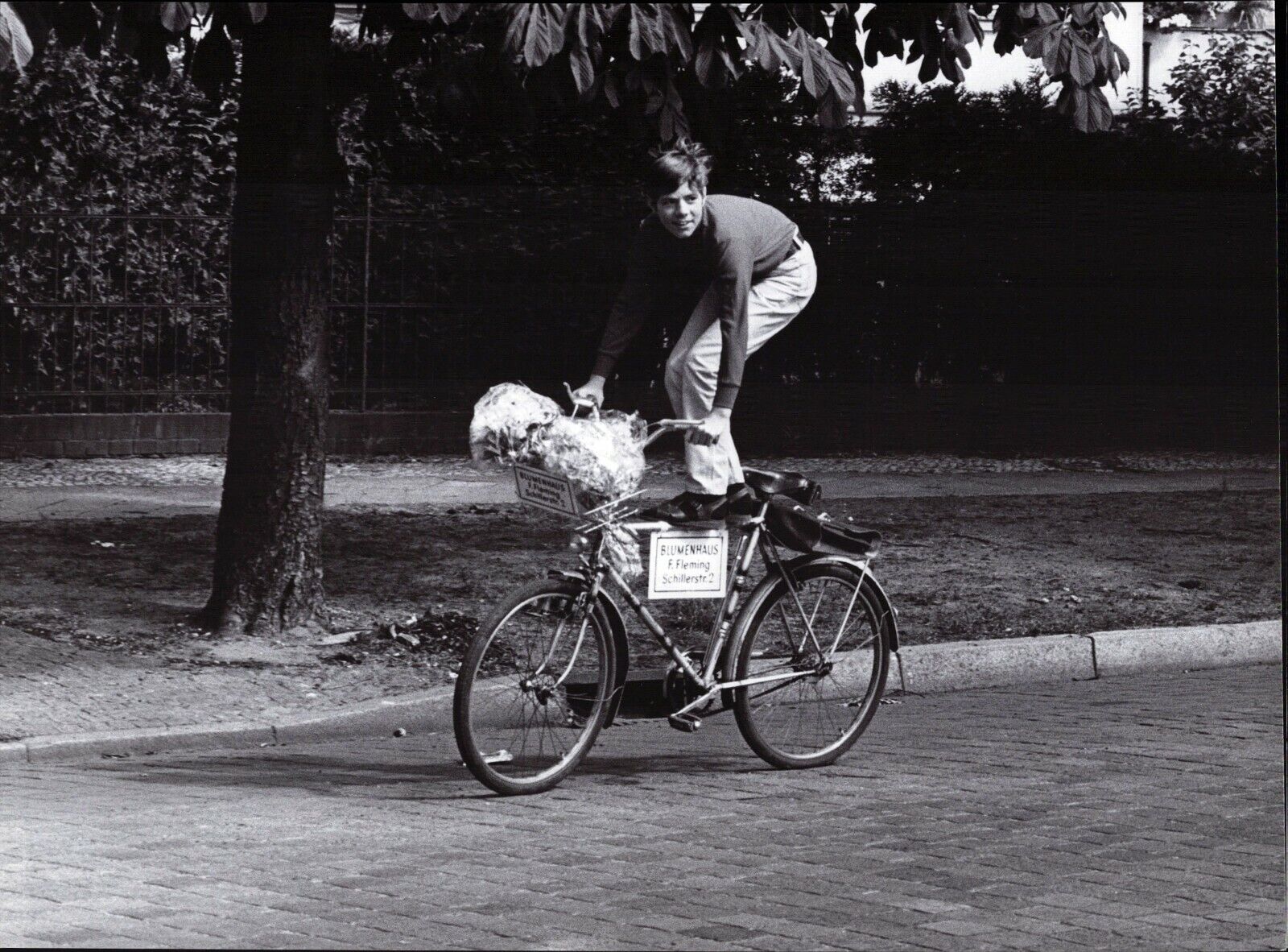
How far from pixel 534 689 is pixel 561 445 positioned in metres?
0.72

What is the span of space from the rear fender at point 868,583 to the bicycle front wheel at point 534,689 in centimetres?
69

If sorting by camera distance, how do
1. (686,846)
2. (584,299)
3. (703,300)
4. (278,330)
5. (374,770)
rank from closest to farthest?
(686,846) → (374,770) → (703,300) → (278,330) → (584,299)

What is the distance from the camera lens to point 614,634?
564 cm

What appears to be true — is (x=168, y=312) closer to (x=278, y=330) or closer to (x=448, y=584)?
(x=448, y=584)

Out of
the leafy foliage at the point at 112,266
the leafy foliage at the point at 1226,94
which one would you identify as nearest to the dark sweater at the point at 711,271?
the leafy foliage at the point at 112,266

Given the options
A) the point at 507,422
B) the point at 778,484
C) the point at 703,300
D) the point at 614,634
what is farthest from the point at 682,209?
the point at 614,634

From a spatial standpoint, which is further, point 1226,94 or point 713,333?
point 1226,94

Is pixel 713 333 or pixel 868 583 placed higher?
pixel 713 333

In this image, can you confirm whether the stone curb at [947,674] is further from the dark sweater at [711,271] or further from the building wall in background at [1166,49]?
the building wall in background at [1166,49]

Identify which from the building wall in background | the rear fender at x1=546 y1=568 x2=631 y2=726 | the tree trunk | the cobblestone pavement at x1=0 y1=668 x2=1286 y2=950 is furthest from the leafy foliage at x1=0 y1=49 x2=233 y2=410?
the rear fender at x1=546 y1=568 x2=631 y2=726

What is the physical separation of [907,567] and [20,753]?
455 cm

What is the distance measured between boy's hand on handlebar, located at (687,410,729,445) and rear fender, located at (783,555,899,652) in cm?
45

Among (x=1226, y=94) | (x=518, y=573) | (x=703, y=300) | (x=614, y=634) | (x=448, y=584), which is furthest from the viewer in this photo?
(x=1226, y=94)

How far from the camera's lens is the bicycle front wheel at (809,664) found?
5.90 meters
